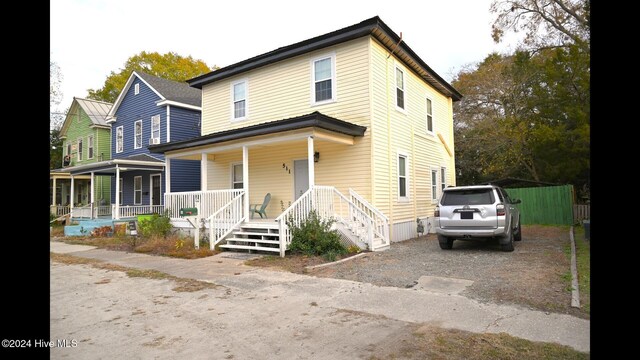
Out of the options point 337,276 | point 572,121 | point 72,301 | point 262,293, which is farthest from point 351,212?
point 572,121

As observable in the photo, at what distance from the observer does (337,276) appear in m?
7.64

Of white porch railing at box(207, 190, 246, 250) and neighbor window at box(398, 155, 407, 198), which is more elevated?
neighbor window at box(398, 155, 407, 198)

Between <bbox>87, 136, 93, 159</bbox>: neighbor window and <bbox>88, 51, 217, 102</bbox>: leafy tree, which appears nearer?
<bbox>87, 136, 93, 159</bbox>: neighbor window

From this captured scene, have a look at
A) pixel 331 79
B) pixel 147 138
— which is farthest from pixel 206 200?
pixel 147 138

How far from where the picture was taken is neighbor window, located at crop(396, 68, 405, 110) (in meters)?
13.8

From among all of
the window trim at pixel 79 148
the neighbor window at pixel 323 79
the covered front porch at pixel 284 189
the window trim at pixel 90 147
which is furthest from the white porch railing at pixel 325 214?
the window trim at pixel 79 148

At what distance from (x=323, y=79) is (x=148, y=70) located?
109 ft

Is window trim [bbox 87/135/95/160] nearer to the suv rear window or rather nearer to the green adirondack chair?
the green adirondack chair

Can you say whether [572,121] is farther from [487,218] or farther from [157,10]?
[157,10]

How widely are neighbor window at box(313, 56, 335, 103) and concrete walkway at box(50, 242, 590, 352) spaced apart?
6.49 m

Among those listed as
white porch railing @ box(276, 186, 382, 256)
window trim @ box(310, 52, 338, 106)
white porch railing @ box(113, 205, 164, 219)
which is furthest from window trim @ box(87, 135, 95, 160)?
white porch railing @ box(276, 186, 382, 256)

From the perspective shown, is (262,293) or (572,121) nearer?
(262,293)
